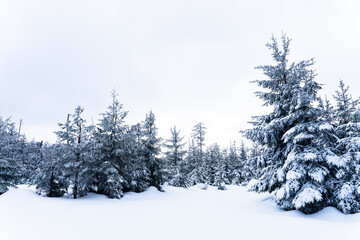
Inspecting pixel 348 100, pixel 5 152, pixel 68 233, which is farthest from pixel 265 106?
pixel 5 152

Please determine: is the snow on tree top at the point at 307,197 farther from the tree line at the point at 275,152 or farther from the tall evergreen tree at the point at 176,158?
the tall evergreen tree at the point at 176,158

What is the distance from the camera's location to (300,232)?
6242 mm

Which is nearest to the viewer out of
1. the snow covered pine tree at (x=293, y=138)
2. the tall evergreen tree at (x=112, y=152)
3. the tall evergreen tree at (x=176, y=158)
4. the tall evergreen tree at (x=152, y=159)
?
the snow covered pine tree at (x=293, y=138)

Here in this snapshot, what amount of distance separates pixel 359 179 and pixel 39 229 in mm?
13430

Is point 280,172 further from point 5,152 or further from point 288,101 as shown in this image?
point 5,152

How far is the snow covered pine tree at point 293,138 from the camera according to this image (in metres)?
9.24

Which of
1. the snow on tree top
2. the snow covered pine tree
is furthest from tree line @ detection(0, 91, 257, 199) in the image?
the snow on tree top

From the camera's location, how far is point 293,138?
10297 mm

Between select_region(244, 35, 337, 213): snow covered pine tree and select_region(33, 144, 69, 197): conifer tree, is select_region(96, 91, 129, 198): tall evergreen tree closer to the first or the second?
select_region(33, 144, 69, 197): conifer tree


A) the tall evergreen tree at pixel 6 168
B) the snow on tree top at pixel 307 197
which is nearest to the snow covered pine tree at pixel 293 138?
the snow on tree top at pixel 307 197

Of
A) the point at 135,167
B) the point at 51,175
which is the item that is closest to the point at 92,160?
the point at 51,175

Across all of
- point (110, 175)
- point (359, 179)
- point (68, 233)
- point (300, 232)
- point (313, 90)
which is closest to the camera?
point (68, 233)

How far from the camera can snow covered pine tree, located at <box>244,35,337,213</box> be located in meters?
→ 9.24

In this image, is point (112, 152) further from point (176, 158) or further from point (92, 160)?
point (176, 158)
